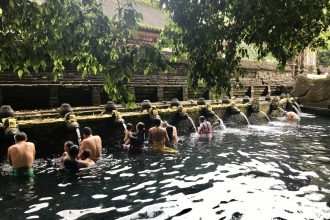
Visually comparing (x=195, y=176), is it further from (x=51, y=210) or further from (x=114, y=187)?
(x=51, y=210)

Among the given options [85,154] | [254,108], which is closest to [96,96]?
[85,154]

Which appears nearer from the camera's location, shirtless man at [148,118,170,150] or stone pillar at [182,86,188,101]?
shirtless man at [148,118,170,150]

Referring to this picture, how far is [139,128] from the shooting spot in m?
11.0

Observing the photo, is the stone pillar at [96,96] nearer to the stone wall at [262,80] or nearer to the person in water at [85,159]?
the person in water at [85,159]

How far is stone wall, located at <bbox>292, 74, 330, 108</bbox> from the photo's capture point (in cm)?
2500

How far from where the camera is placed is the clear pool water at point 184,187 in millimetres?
6223

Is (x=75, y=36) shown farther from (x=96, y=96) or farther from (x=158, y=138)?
(x=96, y=96)

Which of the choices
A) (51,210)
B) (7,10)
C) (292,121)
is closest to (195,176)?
(51,210)

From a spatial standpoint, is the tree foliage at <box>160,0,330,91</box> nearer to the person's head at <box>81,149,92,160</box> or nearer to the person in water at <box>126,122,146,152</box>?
the person's head at <box>81,149,92,160</box>

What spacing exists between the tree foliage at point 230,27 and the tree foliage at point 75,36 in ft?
3.34

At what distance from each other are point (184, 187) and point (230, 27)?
172 inches

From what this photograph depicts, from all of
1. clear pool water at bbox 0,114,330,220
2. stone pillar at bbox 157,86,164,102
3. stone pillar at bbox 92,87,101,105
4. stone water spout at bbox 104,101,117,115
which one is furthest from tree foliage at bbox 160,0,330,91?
stone pillar at bbox 157,86,164,102

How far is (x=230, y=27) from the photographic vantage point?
485 cm

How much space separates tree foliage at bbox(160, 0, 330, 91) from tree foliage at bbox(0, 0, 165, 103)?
40.1 inches
